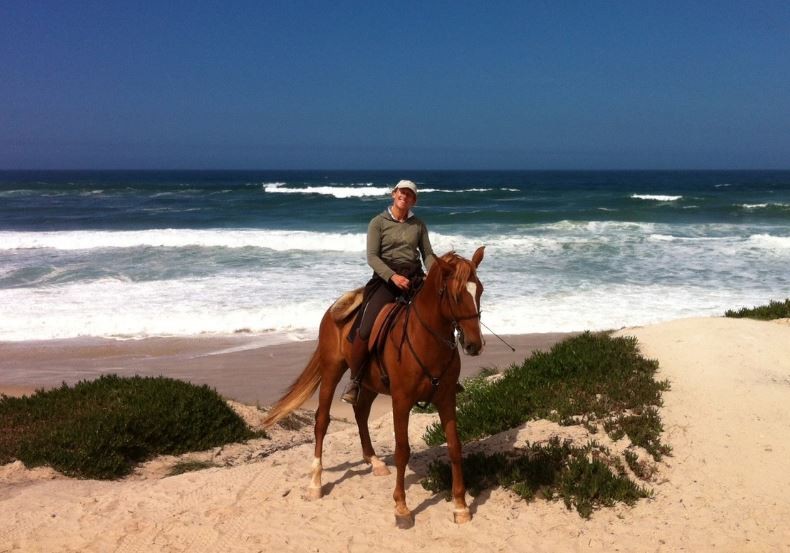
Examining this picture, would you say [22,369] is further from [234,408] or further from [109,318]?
[234,408]

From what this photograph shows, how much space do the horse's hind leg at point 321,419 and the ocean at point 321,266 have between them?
788 cm

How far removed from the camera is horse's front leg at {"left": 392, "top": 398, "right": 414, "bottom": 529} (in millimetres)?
5012

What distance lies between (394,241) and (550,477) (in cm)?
240

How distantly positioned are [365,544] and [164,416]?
378 centimetres

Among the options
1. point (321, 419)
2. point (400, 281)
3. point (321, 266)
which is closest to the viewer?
point (400, 281)

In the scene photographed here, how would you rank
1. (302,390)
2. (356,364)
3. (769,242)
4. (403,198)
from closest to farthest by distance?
(403,198)
(356,364)
(302,390)
(769,242)

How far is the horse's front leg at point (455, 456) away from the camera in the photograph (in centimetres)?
504

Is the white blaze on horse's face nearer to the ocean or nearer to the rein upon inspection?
the rein

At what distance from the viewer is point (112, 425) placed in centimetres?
725

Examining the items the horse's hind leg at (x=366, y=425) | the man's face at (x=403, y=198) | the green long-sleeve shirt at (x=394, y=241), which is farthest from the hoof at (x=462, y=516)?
the man's face at (x=403, y=198)

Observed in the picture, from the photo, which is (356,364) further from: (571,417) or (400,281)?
(571,417)

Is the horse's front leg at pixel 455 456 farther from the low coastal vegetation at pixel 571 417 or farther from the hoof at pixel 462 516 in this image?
the low coastal vegetation at pixel 571 417

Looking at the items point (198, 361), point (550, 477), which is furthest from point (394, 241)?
point (198, 361)

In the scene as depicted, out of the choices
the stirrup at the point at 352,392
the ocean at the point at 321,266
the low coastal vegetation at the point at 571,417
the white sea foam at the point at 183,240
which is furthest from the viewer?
the white sea foam at the point at 183,240
